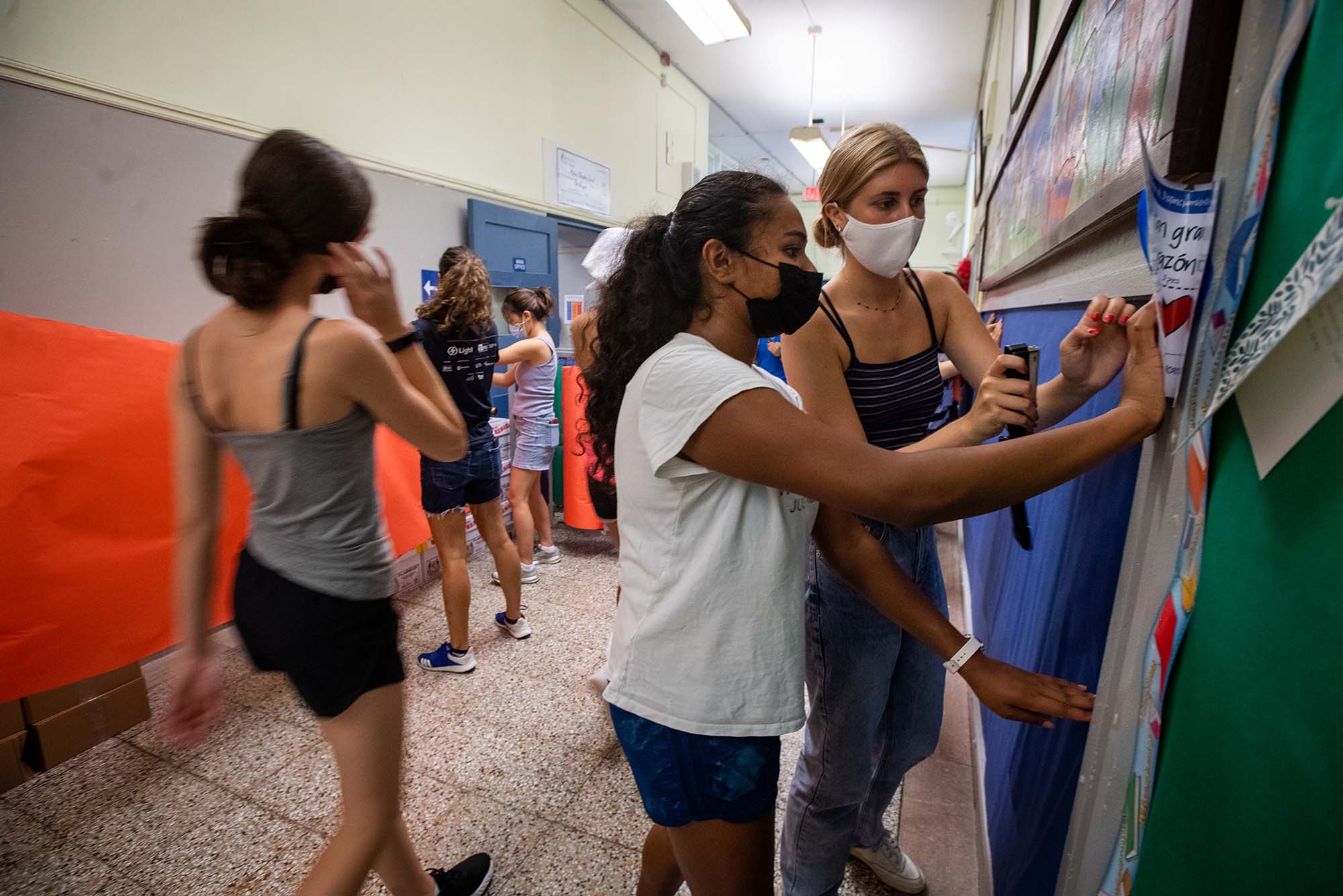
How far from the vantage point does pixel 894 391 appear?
4.14 ft

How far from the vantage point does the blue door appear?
4367mm

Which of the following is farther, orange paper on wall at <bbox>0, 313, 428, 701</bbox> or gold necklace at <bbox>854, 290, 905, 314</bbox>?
orange paper on wall at <bbox>0, 313, 428, 701</bbox>

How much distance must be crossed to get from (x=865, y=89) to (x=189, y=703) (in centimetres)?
893

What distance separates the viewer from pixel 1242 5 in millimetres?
568

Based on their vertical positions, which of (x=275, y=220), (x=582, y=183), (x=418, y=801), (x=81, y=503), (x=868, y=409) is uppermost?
(x=582, y=183)

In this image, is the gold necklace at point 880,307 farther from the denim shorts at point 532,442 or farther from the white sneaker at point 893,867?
the denim shorts at point 532,442

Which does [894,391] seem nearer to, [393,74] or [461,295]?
[461,295]

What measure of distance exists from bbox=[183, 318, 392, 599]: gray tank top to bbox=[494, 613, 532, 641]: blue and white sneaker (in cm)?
192

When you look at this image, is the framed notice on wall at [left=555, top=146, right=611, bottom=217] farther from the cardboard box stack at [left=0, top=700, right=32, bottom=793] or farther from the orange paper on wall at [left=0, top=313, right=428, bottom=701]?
the cardboard box stack at [left=0, top=700, right=32, bottom=793]

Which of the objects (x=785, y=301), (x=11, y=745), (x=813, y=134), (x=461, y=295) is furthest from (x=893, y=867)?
(x=813, y=134)

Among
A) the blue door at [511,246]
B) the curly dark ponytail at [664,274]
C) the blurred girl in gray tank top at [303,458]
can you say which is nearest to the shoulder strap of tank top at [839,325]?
the curly dark ponytail at [664,274]

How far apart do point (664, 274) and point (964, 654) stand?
0.75 metres

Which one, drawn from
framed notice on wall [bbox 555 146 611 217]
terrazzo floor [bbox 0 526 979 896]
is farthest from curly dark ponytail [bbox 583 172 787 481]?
framed notice on wall [bbox 555 146 611 217]

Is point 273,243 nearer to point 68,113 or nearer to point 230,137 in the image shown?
point 68,113
